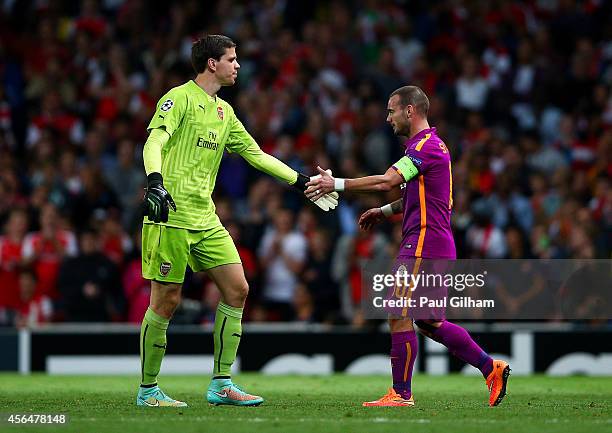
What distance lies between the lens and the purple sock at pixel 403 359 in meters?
8.96

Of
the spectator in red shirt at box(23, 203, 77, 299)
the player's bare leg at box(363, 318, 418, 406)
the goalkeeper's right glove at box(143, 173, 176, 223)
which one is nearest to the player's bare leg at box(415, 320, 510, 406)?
the player's bare leg at box(363, 318, 418, 406)

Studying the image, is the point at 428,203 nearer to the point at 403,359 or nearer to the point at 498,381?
the point at 403,359

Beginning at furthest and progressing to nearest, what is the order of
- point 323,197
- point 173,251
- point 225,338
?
point 323,197
point 225,338
point 173,251

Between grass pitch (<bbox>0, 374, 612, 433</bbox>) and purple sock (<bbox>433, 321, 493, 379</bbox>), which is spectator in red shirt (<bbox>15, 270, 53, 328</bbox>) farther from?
purple sock (<bbox>433, 321, 493, 379</bbox>)

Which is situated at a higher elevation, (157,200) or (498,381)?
(157,200)

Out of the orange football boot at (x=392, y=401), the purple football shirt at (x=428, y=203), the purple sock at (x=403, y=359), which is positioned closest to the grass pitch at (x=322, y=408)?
the orange football boot at (x=392, y=401)

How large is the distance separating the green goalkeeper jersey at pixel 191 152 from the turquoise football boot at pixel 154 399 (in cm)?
120

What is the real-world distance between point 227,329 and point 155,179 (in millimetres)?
1330

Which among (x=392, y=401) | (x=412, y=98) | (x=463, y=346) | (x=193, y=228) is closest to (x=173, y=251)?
(x=193, y=228)

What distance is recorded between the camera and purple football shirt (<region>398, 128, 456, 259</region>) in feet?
29.4

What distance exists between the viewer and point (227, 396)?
897 centimetres

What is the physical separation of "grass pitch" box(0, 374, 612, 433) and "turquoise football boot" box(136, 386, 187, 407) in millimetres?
102

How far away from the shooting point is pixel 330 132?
17.1 m

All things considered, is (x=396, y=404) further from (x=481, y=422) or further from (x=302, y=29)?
(x=302, y=29)
